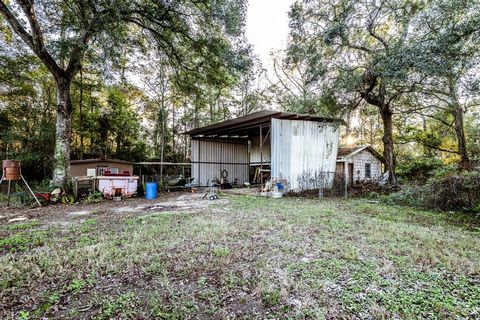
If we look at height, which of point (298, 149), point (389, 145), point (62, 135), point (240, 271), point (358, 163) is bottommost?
point (240, 271)

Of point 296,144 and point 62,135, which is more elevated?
point 62,135

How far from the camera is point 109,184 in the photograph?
858 cm

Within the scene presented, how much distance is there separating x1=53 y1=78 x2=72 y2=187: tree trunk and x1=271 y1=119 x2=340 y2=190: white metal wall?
7812mm

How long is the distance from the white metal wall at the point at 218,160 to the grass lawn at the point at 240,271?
9.72 m

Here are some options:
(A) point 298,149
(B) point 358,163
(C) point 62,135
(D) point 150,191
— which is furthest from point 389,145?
(C) point 62,135

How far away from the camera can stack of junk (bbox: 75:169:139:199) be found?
8.45 m

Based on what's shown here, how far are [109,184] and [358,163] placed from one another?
1296 centimetres

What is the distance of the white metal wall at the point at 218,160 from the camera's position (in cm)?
1407

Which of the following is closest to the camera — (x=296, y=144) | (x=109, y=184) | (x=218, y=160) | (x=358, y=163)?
(x=109, y=184)

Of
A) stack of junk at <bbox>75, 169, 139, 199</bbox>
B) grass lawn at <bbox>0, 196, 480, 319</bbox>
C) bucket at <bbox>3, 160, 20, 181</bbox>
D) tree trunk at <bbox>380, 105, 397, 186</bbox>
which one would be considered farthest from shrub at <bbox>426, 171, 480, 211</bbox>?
bucket at <bbox>3, 160, 20, 181</bbox>

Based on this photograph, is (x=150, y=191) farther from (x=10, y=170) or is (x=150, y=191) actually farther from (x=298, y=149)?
(x=298, y=149)

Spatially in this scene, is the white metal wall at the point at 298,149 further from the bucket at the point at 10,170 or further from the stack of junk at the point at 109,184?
the bucket at the point at 10,170

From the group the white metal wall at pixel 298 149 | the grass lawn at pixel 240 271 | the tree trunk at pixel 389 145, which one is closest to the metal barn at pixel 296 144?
the white metal wall at pixel 298 149

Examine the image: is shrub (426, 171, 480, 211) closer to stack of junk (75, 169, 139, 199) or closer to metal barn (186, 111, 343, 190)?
metal barn (186, 111, 343, 190)
